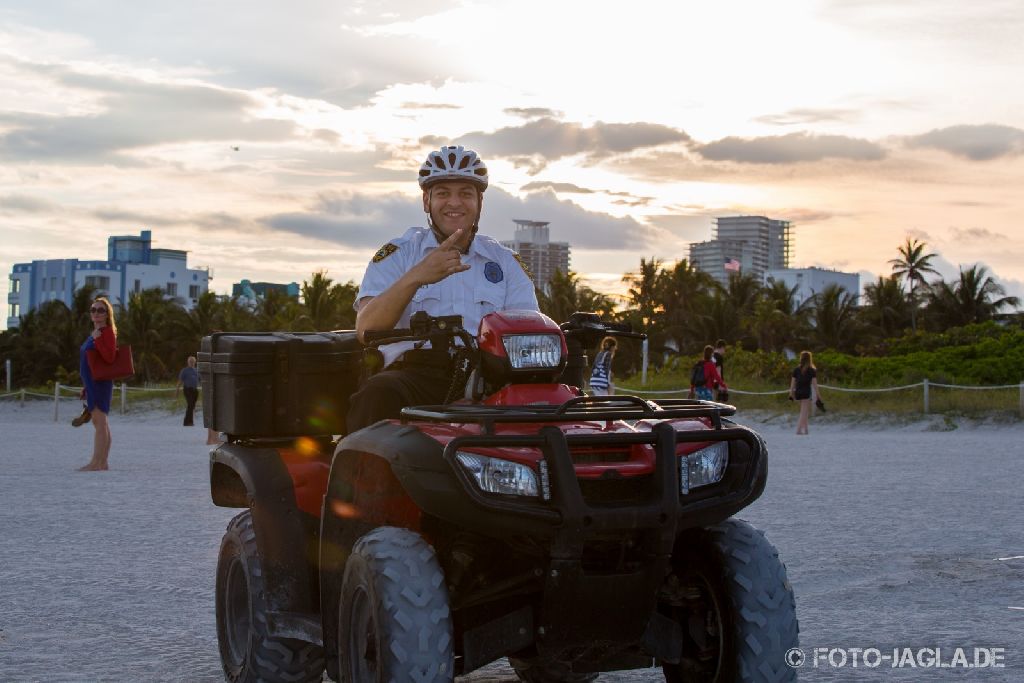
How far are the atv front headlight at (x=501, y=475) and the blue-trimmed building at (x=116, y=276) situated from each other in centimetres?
13015

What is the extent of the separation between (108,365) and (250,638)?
10.7m

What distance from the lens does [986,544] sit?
9.56m

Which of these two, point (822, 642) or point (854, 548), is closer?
point (822, 642)

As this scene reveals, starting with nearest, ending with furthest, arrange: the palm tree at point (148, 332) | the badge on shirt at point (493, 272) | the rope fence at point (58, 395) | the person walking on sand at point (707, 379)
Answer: the badge on shirt at point (493, 272) < the person walking on sand at point (707, 379) < the rope fence at point (58, 395) < the palm tree at point (148, 332)

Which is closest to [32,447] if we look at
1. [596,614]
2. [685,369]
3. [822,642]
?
[822,642]

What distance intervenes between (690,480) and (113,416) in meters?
39.1

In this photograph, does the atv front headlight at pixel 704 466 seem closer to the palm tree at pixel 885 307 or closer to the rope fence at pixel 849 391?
the rope fence at pixel 849 391

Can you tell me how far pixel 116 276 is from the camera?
134750 millimetres

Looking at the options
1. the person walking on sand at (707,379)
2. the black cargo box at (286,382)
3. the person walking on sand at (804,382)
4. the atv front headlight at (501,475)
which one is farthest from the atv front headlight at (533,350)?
the person walking on sand at (804,382)

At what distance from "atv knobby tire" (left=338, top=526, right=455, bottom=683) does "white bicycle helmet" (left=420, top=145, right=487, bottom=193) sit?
62.9 inches

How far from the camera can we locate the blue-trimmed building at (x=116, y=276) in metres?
135

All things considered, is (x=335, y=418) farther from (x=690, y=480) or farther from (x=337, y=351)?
(x=690, y=480)

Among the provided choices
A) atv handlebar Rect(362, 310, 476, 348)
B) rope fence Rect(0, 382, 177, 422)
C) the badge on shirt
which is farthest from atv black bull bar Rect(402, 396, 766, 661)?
rope fence Rect(0, 382, 177, 422)

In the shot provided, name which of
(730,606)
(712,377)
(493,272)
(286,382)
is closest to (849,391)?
(712,377)
